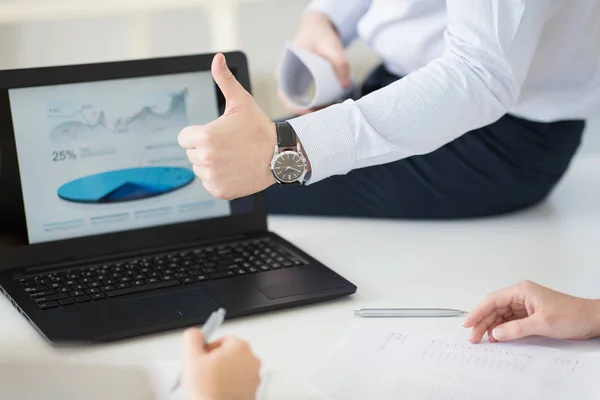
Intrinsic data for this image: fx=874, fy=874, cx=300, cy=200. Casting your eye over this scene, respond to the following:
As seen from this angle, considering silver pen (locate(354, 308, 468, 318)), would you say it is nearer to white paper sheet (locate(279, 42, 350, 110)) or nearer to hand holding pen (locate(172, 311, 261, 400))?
hand holding pen (locate(172, 311, 261, 400))

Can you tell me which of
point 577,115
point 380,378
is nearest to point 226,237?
point 380,378

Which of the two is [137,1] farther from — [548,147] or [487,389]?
[487,389]

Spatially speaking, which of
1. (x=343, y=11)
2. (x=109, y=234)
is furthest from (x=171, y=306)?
(x=343, y=11)

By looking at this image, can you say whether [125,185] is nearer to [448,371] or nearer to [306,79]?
[306,79]

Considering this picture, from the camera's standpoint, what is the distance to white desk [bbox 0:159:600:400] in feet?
2.98

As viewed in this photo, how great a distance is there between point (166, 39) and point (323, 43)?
0.43 m

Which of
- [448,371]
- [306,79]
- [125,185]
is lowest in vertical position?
[448,371]

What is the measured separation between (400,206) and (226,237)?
0.33 m

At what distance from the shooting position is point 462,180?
1.40 meters

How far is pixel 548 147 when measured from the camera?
4.57ft

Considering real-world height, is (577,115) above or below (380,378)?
above

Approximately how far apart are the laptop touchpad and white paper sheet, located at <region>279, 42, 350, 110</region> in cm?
45

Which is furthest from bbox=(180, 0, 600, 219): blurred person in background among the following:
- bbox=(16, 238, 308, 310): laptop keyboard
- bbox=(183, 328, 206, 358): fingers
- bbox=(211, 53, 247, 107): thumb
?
bbox=(183, 328, 206, 358): fingers

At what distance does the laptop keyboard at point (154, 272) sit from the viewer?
40.4 inches
